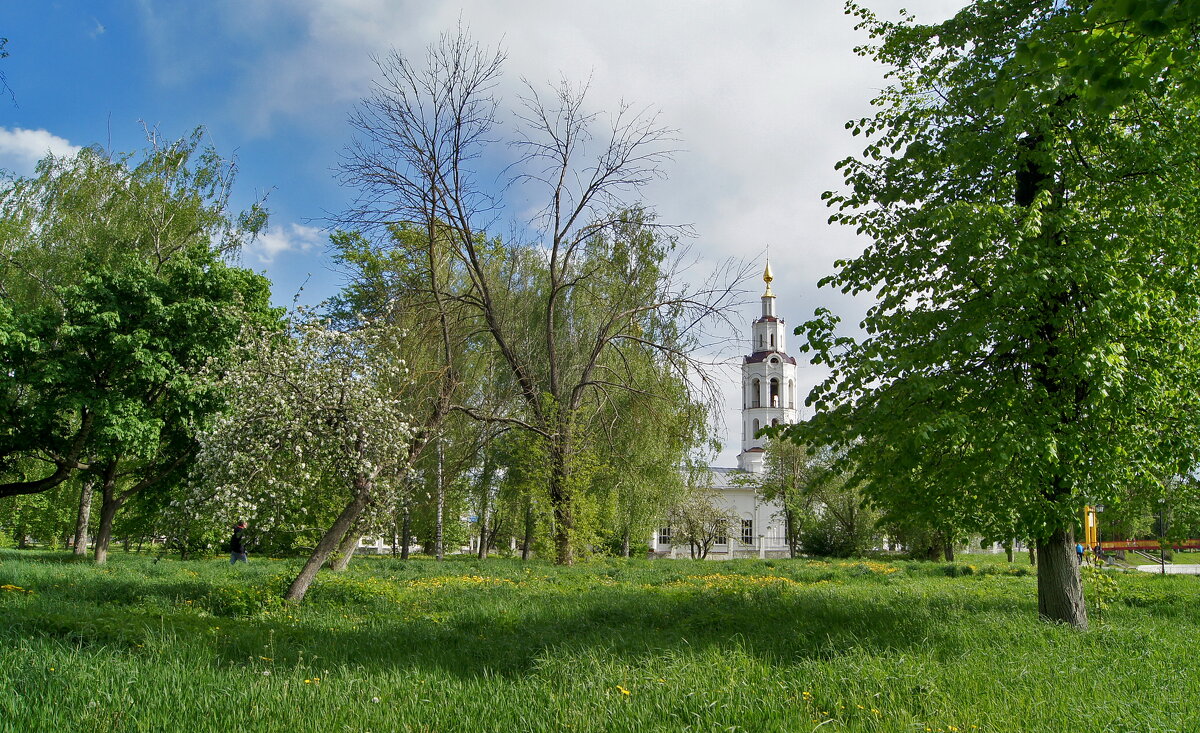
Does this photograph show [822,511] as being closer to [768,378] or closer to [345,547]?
[768,378]

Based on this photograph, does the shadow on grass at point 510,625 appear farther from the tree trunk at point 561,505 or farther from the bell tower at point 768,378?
the bell tower at point 768,378

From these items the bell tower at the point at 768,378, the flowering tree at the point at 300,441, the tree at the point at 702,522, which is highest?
the bell tower at the point at 768,378

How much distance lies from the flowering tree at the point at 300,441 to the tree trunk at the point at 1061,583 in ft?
30.8

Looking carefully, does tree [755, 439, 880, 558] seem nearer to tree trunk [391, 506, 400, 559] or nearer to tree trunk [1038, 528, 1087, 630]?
tree trunk [391, 506, 400, 559]

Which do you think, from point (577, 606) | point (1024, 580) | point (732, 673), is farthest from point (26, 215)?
point (1024, 580)

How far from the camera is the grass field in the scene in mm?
5070

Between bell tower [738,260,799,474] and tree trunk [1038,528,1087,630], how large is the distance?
62963mm

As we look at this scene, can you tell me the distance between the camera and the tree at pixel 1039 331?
27.5ft

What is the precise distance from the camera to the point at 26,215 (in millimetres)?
28156

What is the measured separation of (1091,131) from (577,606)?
914cm

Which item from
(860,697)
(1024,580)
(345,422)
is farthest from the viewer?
(1024,580)

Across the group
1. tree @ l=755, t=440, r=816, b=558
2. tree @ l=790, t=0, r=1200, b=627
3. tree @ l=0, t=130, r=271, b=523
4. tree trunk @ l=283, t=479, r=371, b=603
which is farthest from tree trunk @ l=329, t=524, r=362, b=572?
tree @ l=755, t=440, r=816, b=558

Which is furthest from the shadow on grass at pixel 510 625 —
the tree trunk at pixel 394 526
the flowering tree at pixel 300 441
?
the tree trunk at pixel 394 526

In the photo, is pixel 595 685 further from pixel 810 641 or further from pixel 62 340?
pixel 62 340
